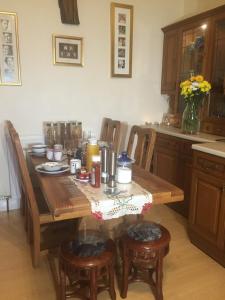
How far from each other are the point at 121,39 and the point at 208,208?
210 centimetres

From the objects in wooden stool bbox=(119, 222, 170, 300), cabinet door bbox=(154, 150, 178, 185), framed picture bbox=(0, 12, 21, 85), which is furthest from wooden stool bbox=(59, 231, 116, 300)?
framed picture bbox=(0, 12, 21, 85)

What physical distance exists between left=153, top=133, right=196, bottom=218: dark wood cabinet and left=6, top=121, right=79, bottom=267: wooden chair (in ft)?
3.96

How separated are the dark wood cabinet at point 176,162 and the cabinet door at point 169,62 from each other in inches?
26.1

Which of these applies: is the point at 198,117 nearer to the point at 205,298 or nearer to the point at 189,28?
the point at 189,28

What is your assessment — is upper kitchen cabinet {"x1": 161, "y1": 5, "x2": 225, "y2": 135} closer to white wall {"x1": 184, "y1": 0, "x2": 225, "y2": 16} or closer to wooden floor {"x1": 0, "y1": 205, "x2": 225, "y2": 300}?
white wall {"x1": 184, "y1": 0, "x2": 225, "y2": 16}

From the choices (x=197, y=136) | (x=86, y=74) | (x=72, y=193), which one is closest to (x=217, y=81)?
(x=197, y=136)

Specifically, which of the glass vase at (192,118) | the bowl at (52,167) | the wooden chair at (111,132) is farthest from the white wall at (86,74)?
the bowl at (52,167)

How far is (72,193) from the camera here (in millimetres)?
1439

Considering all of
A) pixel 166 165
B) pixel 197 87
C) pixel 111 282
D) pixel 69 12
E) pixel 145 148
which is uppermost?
pixel 69 12

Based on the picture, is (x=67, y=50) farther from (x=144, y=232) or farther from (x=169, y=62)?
(x=144, y=232)

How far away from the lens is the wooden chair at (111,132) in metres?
2.60

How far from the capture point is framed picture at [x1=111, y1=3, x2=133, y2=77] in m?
2.96

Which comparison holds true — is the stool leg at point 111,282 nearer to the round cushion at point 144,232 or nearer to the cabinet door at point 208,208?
the round cushion at point 144,232

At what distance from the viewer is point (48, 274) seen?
75.5 inches
